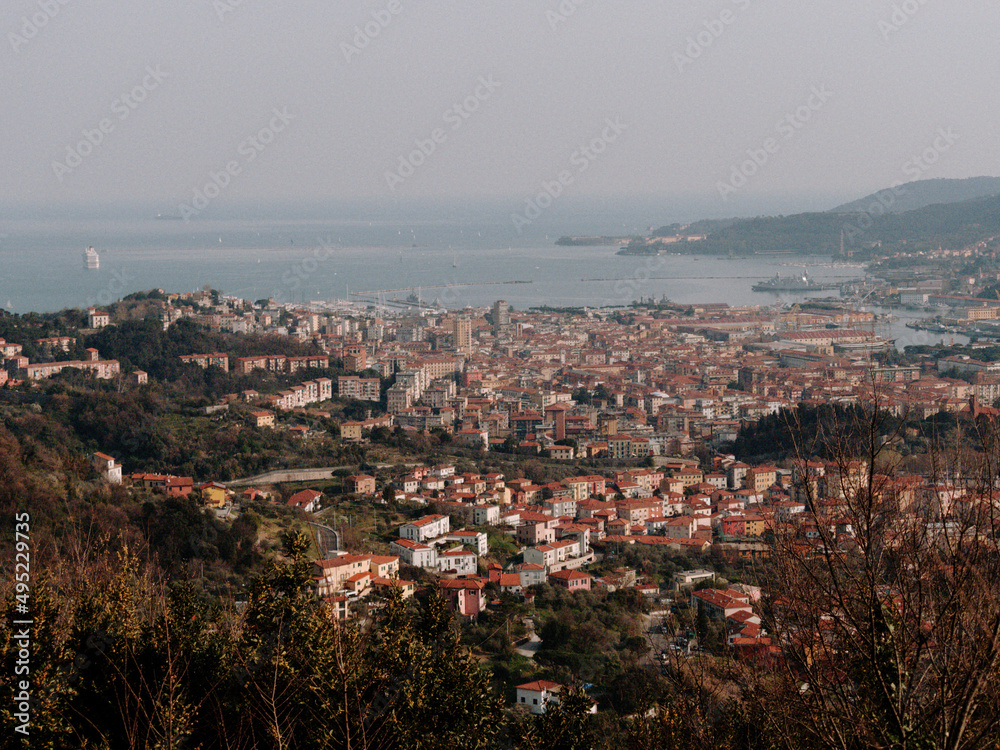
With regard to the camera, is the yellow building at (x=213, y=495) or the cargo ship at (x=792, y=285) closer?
the yellow building at (x=213, y=495)

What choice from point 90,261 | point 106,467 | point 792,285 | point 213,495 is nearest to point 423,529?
point 213,495

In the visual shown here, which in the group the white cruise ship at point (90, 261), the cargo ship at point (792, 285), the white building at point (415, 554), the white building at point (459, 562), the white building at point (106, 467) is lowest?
the white building at point (459, 562)

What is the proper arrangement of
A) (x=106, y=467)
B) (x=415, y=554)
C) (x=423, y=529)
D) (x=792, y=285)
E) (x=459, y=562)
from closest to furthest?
1. (x=415, y=554)
2. (x=459, y=562)
3. (x=423, y=529)
4. (x=106, y=467)
5. (x=792, y=285)

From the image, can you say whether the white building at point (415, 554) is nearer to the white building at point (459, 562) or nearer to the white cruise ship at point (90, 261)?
the white building at point (459, 562)

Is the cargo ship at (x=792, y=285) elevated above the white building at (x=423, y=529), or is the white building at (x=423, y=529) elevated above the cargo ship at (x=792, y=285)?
the cargo ship at (x=792, y=285)

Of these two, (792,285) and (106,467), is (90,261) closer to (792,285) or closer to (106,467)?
(792,285)

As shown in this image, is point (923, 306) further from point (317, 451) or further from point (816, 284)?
point (317, 451)

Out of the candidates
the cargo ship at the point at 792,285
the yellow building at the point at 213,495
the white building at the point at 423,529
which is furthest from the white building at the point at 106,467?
the cargo ship at the point at 792,285

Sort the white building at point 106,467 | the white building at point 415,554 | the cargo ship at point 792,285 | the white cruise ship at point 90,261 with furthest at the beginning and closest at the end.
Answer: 1. the cargo ship at point 792,285
2. the white cruise ship at point 90,261
3. the white building at point 106,467
4. the white building at point 415,554

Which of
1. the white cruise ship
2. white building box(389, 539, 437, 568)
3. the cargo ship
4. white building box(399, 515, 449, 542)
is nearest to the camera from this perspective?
white building box(389, 539, 437, 568)

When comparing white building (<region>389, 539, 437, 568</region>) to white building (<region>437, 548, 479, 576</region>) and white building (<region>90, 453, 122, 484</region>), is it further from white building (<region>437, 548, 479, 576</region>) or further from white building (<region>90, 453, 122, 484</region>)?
white building (<region>90, 453, 122, 484</region>)

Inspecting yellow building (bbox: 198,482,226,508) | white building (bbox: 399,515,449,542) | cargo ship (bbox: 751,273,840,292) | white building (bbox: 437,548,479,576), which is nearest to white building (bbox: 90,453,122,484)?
yellow building (bbox: 198,482,226,508)
